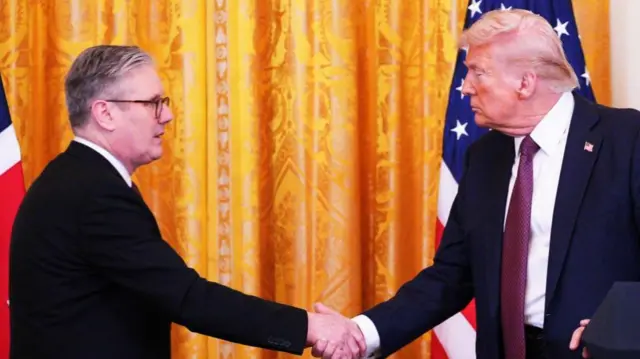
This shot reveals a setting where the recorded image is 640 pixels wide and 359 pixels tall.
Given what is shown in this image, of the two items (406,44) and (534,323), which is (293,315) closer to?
(534,323)

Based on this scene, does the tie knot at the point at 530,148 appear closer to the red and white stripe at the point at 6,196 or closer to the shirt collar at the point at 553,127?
the shirt collar at the point at 553,127

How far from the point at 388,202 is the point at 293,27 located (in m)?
0.78

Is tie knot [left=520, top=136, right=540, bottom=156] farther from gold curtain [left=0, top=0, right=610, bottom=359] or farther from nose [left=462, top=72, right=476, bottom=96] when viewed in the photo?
gold curtain [left=0, top=0, right=610, bottom=359]

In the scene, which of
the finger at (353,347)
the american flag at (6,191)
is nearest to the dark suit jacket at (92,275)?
the finger at (353,347)

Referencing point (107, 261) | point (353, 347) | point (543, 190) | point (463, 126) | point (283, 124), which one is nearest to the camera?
point (107, 261)

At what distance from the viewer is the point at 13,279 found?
234cm

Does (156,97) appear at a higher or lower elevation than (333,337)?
higher

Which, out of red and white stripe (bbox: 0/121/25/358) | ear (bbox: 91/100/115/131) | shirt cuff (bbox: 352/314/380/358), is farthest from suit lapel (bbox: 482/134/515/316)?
red and white stripe (bbox: 0/121/25/358)

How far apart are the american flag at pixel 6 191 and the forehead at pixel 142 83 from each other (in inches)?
49.0

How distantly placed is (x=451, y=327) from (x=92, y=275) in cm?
167

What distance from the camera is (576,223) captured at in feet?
7.84

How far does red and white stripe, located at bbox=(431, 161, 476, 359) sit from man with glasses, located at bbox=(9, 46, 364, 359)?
1189mm

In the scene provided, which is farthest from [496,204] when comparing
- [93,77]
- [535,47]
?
[93,77]

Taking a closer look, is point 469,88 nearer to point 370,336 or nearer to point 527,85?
point 527,85
